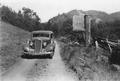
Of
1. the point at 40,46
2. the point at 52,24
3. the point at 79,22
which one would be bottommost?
the point at 40,46

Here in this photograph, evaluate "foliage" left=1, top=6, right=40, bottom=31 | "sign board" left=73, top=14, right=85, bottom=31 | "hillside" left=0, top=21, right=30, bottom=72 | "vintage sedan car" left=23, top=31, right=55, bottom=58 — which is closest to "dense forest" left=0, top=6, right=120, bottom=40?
"foliage" left=1, top=6, right=40, bottom=31

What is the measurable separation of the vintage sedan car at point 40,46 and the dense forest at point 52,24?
12.9 m

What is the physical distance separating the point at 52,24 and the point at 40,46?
4528 centimetres

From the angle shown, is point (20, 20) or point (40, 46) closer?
point (40, 46)

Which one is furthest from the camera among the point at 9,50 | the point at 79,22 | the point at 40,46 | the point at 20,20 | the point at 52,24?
the point at 20,20

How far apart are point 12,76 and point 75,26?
18290 mm

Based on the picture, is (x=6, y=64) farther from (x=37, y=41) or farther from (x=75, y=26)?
(x=75, y=26)

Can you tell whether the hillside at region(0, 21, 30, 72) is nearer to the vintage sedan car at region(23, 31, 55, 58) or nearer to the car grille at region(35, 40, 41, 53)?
the vintage sedan car at region(23, 31, 55, 58)

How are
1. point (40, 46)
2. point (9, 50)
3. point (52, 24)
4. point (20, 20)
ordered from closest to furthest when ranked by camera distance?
1. point (40, 46)
2. point (9, 50)
3. point (52, 24)
4. point (20, 20)

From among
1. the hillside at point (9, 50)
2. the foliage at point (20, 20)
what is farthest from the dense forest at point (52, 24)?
the hillside at point (9, 50)

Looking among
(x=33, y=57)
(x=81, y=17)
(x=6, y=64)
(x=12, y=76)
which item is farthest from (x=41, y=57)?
(x=81, y=17)

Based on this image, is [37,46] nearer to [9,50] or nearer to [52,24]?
A: [9,50]

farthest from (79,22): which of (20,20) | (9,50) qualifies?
(20,20)

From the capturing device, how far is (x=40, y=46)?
18344 mm
